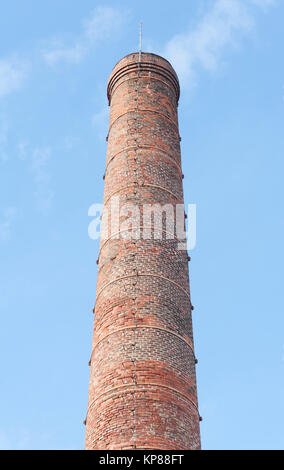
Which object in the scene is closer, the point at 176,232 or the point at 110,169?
the point at 176,232

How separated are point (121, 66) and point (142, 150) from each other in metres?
3.10

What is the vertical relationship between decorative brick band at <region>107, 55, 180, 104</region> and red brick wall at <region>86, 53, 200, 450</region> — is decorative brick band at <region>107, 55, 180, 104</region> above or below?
above

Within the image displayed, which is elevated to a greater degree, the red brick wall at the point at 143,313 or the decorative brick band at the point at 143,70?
the decorative brick band at the point at 143,70

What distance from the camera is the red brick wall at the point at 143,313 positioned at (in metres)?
9.87

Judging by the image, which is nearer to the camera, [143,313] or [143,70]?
[143,313]

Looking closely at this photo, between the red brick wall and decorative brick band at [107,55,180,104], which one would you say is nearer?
the red brick wall

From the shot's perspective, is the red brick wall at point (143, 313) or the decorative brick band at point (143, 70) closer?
the red brick wall at point (143, 313)

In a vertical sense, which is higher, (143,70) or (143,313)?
(143,70)

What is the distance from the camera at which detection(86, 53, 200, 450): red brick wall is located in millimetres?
9867

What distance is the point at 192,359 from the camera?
11234mm

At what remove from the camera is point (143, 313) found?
1091 cm

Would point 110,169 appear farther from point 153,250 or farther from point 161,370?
point 161,370
